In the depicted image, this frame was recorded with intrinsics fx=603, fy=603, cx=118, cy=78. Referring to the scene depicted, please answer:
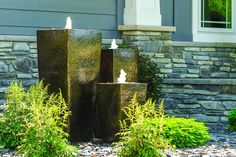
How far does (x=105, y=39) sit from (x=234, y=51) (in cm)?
274

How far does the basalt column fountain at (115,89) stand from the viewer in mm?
6445

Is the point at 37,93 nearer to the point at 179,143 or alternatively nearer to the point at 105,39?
the point at 179,143

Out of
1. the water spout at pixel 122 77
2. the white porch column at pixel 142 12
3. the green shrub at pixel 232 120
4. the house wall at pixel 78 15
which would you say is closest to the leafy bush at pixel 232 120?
the green shrub at pixel 232 120

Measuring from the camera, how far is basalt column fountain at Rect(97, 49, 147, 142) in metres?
6.45

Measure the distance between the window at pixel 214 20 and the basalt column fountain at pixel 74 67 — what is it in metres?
4.49

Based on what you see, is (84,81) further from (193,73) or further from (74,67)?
(193,73)

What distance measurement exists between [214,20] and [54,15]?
3233 mm

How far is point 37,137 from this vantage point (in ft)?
16.8

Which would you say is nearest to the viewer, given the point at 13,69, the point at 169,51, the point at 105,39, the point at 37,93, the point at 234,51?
the point at 37,93

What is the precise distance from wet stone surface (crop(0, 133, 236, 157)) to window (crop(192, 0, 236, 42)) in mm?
4160

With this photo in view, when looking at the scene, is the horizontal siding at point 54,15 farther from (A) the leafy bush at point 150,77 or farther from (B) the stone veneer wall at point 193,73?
(A) the leafy bush at point 150,77

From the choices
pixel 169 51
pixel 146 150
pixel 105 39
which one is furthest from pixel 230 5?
pixel 146 150

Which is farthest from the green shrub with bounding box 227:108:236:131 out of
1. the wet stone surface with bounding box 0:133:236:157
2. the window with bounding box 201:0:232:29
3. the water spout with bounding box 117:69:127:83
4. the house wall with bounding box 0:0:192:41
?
the window with bounding box 201:0:232:29

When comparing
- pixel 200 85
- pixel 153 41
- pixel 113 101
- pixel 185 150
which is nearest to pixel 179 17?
pixel 153 41
